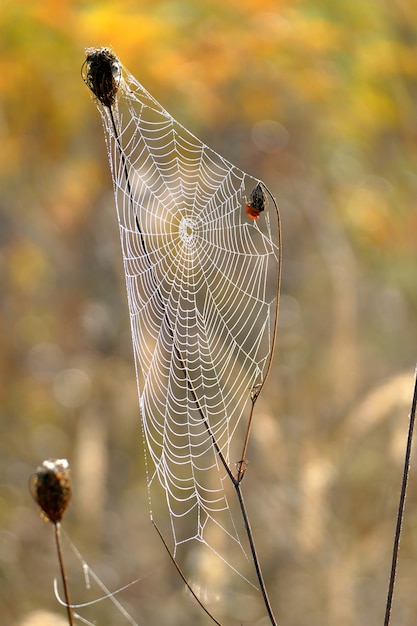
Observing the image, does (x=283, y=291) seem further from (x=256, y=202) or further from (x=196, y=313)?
(x=256, y=202)

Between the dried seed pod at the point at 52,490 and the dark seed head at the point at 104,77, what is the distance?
601 mm

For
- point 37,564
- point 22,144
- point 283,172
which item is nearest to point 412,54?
point 283,172

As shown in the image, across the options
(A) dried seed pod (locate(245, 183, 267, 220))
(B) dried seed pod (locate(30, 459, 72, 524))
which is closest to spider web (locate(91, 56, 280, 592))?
(A) dried seed pod (locate(245, 183, 267, 220))

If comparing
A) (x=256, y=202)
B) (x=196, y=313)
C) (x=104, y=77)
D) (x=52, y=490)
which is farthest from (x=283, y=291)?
(x=52, y=490)

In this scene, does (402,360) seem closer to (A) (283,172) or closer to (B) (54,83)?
(A) (283,172)

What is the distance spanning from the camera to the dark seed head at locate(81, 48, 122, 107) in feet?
4.91

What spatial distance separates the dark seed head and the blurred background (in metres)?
1.56

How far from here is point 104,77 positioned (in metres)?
1.50

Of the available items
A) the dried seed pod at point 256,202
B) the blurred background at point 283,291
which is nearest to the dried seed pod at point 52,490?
the dried seed pod at point 256,202

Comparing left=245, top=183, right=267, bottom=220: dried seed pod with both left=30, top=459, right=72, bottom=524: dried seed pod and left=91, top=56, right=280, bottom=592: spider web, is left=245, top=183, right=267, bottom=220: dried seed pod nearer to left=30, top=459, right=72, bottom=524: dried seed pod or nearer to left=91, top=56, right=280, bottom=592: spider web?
left=30, top=459, right=72, bottom=524: dried seed pod

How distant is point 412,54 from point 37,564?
2.94 m

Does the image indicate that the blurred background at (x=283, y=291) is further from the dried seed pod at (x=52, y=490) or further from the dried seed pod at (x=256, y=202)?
the dried seed pod at (x=52, y=490)

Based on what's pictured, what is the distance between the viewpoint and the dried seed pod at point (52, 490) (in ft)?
3.99

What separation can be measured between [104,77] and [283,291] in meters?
4.09
